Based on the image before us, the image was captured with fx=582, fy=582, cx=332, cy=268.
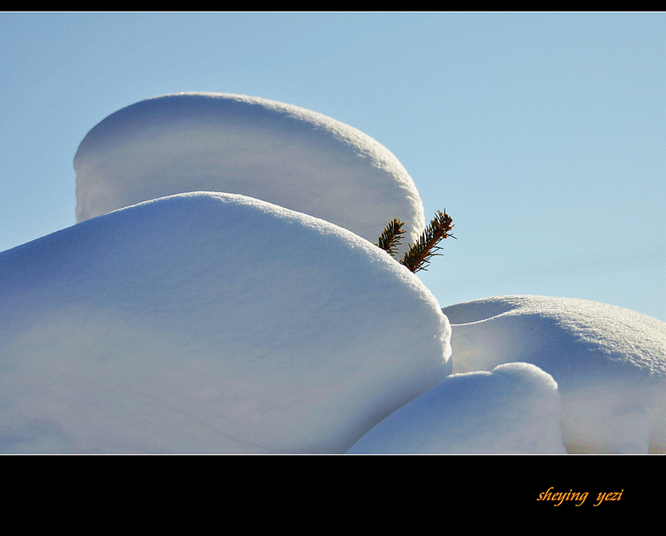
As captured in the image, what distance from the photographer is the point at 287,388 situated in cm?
327

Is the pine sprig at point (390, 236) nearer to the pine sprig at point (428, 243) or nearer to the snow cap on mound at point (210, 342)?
the pine sprig at point (428, 243)

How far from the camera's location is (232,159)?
5590mm

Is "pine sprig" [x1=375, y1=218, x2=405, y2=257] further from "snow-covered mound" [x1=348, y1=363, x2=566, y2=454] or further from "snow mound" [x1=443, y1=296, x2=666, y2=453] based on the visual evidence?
"snow-covered mound" [x1=348, y1=363, x2=566, y2=454]

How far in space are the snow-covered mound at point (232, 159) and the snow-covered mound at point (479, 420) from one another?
298 cm

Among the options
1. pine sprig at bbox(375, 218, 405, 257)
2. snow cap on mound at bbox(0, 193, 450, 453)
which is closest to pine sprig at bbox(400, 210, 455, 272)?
pine sprig at bbox(375, 218, 405, 257)

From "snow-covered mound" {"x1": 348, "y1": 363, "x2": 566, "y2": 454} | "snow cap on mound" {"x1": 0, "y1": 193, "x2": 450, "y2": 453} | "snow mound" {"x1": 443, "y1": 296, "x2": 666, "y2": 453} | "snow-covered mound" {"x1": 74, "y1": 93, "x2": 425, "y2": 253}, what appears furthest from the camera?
"snow-covered mound" {"x1": 74, "y1": 93, "x2": 425, "y2": 253}

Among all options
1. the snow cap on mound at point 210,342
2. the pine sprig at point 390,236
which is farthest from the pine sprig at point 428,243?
the snow cap on mound at point 210,342

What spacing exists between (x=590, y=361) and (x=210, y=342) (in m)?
2.51

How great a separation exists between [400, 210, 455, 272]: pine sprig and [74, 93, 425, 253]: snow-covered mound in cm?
50

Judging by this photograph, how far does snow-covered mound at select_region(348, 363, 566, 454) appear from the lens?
2.92m

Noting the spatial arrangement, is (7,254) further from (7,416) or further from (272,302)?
(272,302)
